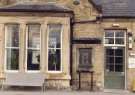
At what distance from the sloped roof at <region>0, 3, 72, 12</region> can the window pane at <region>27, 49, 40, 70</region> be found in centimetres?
204

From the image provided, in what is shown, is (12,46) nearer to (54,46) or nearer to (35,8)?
(54,46)

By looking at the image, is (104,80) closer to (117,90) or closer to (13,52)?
(117,90)

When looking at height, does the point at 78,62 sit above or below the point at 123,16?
below

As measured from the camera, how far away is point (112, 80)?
29109 mm

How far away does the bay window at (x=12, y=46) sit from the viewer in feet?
93.1

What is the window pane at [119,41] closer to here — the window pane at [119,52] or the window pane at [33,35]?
the window pane at [119,52]

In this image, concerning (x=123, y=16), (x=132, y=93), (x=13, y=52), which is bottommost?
(x=132, y=93)

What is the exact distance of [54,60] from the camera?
28297 mm

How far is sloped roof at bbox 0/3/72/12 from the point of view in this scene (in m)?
28.2

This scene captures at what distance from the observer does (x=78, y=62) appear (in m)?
28.8

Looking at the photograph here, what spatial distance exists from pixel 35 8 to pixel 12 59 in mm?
2775

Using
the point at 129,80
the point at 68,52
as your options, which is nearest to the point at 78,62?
the point at 68,52

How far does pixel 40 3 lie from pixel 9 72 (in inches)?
149

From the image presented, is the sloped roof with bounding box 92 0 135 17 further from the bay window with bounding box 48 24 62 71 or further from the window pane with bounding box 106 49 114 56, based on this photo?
the bay window with bounding box 48 24 62 71
